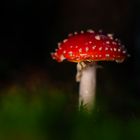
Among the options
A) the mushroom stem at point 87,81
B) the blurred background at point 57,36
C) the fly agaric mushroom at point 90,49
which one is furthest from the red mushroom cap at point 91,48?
the blurred background at point 57,36

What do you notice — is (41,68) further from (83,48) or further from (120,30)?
(83,48)

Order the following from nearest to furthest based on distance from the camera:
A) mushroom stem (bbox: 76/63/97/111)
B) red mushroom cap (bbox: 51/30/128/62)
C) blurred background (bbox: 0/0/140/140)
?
red mushroom cap (bbox: 51/30/128/62) < mushroom stem (bbox: 76/63/97/111) < blurred background (bbox: 0/0/140/140)

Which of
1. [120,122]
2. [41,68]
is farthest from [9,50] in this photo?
[120,122]

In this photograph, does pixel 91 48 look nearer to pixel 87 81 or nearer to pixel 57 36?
pixel 87 81

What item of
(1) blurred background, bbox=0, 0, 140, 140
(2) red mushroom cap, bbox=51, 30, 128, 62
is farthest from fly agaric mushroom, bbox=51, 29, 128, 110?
(1) blurred background, bbox=0, 0, 140, 140

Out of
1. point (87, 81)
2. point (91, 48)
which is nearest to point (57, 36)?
point (87, 81)

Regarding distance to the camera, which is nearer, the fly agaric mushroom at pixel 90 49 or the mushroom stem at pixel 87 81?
the fly agaric mushroom at pixel 90 49

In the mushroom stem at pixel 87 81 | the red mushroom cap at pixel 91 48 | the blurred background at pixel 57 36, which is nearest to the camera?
the red mushroom cap at pixel 91 48

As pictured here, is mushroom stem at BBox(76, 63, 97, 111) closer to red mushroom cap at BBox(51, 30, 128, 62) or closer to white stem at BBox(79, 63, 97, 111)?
white stem at BBox(79, 63, 97, 111)

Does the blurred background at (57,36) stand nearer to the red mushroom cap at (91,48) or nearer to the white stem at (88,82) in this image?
the white stem at (88,82)
